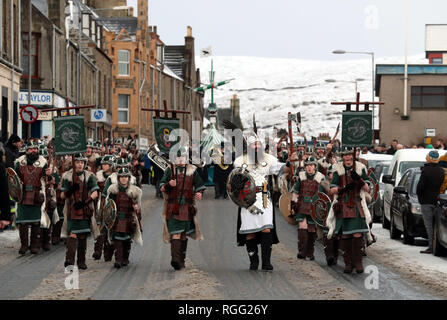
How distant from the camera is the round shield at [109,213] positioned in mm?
14695

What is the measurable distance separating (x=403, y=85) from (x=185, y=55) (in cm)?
5191

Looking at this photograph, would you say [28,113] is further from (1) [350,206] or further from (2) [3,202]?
(2) [3,202]

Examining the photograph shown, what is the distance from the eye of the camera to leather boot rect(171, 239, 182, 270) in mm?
14188

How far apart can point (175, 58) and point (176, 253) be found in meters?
98.1

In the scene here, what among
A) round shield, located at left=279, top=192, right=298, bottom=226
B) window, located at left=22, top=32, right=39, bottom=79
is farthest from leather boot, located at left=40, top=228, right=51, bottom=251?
window, located at left=22, top=32, right=39, bottom=79

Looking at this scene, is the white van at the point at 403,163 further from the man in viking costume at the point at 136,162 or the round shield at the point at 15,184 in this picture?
the man in viking costume at the point at 136,162

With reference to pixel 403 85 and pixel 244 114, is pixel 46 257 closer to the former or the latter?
pixel 403 85

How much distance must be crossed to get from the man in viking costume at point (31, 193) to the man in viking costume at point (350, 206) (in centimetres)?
540

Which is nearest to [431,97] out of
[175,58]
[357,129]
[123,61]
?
[123,61]

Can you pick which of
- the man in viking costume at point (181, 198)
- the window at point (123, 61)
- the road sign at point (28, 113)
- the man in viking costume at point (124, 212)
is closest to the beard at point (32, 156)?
the man in viking costume at point (124, 212)

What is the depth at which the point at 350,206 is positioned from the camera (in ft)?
47.0

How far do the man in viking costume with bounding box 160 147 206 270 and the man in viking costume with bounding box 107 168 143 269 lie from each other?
46 cm

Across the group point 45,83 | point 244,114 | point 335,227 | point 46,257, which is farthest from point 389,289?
point 244,114

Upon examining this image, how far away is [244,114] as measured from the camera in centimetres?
19725
